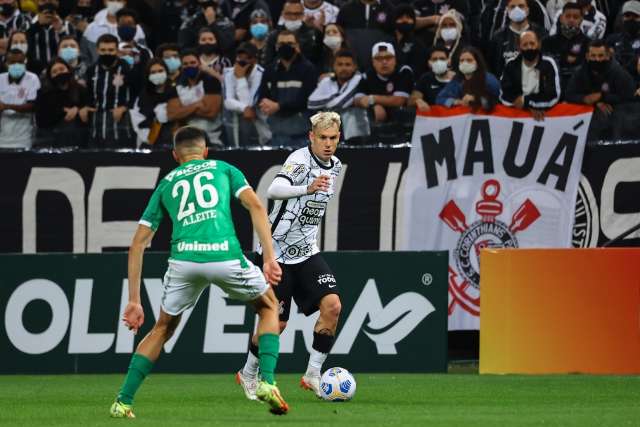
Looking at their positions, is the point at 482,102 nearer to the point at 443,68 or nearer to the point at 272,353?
the point at 443,68

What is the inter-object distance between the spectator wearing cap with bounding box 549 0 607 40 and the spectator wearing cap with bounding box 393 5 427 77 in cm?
183

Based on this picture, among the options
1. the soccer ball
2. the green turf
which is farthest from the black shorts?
the green turf

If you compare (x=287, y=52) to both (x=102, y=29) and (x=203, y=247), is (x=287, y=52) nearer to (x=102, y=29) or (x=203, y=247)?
(x=102, y=29)

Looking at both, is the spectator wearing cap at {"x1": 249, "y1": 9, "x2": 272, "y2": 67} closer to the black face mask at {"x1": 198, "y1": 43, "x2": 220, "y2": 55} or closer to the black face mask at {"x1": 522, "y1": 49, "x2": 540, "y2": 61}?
the black face mask at {"x1": 198, "y1": 43, "x2": 220, "y2": 55}

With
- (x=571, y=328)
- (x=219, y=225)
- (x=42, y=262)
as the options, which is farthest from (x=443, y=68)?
(x=219, y=225)

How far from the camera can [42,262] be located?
15.9 meters

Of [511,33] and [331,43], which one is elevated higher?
[511,33]

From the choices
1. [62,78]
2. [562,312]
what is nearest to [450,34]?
[562,312]

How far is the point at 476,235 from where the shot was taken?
16.6 meters

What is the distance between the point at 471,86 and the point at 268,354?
8.08 m

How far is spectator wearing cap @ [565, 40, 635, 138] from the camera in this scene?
53.6 ft

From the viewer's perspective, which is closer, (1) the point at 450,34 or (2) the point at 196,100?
(2) the point at 196,100

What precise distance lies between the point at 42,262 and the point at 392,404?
6.45 metres

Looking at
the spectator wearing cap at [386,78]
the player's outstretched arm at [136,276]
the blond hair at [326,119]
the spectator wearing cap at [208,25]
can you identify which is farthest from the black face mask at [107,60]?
the player's outstretched arm at [136,276]
